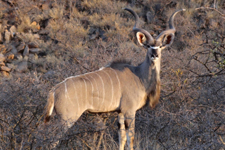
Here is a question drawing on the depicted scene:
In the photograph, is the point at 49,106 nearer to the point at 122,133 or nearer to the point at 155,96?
the point at 122,133

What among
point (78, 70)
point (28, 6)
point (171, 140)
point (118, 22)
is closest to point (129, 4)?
point (118, 22)

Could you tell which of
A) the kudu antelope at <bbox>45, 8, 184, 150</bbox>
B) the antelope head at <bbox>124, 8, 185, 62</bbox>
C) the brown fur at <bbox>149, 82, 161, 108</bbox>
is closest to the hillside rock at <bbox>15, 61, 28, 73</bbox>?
the kudu antelope at <bbox>45, 8, 184, 150</bbox>

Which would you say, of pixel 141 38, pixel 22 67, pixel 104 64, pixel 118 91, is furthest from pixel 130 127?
pixel 22 67

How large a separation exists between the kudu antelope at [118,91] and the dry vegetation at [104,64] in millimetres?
166

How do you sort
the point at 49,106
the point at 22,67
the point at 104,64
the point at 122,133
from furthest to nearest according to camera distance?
the point at 22,67 → the point at 104,64 → the point at 122,133 → the point at 49,106

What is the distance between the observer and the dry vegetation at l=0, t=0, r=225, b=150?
2.84 meters

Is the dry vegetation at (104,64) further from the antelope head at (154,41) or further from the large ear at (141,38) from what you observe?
the large ear at (141,38)

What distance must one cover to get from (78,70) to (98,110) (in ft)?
3.03

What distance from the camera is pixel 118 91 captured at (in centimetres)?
307

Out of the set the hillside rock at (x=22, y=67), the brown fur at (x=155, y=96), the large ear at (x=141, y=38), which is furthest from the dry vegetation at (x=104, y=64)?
the large ear at (x=141, y=38)

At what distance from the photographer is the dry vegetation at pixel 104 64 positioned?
112 inches

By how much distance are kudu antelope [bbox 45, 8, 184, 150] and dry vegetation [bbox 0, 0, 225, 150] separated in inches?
6.5

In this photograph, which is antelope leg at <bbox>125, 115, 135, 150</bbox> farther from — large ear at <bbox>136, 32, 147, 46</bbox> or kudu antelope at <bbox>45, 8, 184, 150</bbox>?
large ear at <bbox>136, 32, 147, 46</bbox>

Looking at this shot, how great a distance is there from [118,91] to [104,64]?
0.87 metres
